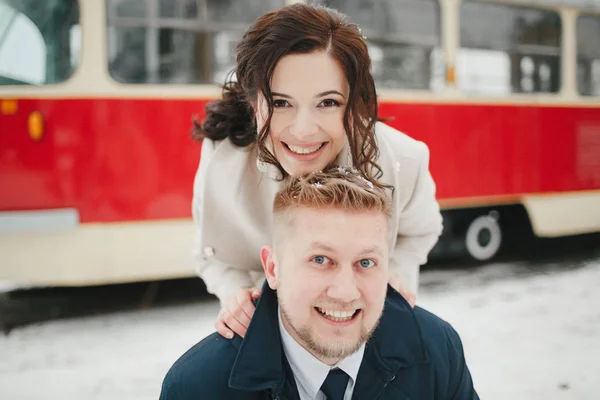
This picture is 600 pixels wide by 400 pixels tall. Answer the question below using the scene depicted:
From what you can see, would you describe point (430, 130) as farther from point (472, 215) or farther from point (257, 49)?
point (257, 49)

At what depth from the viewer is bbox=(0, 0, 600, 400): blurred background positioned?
3.62m

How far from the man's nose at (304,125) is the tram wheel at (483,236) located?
4168mm

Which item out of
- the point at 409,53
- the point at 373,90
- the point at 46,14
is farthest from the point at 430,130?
→ the point at 373,90

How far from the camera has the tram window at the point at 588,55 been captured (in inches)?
225

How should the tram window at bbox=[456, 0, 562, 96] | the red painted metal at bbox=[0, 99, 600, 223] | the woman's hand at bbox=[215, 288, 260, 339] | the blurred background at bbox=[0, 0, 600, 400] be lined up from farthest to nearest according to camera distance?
1. the tram window at bbox=[456, 0, 562, 96]
2. the red painted metal at bbox=[0, 99, 600, 223]
3. the blurred background at bbox=[0, 0, 600, 400]
4. the woman's hand at bbox=[215, 288, 260, 339]

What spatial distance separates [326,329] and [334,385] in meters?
0.19

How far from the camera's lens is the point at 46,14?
3900 mm

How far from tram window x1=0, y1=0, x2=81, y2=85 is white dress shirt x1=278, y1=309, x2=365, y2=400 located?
3115 millimetres

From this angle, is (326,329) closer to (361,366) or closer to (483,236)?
(361,366)

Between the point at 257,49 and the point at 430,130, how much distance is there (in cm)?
351

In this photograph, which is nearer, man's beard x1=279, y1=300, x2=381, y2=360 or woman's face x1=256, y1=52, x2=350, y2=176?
man's beard x1=279, y1=300, x2=381, y2=360

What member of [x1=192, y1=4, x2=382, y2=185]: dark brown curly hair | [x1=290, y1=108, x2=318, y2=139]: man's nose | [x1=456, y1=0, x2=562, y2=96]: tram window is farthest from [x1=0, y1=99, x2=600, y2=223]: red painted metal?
[x1=290, y1=108, x2=318, y2=139]: man's nose

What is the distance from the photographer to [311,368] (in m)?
1.46

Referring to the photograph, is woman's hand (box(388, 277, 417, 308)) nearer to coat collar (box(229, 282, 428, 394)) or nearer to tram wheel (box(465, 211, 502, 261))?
coat collar (box(229, 282, 428, 394))
